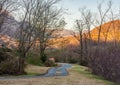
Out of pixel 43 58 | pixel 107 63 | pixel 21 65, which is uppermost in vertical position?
pixel 107 63

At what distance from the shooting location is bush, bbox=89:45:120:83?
2777 centimetres

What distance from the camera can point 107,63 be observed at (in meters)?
30.3

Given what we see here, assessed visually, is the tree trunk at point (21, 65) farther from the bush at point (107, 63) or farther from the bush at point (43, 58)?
the bush at point (43, 58)

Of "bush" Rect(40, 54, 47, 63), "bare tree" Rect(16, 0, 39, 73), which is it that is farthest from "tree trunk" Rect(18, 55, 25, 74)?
"bush" Rect(40, 54, 47, 63)

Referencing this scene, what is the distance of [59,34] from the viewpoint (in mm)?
69625

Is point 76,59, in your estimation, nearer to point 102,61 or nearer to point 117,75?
point 102,61

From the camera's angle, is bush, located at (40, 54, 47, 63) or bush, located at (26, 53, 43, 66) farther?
bush, located at (40, 54, 47, 63)

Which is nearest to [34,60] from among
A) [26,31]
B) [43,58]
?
[43,58]

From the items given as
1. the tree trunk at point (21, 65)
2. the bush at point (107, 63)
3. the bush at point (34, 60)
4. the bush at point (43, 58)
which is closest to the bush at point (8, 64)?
the tree trunk at point (21, 65)

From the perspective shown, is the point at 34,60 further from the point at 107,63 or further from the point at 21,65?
the point at 107,63

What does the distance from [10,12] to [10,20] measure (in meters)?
1.97

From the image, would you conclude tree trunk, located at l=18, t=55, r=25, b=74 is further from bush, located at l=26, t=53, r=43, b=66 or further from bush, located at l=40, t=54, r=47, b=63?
bush, located at l=40, t=54, r=47, b=63

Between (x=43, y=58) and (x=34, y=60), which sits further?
(x=43, y=58)

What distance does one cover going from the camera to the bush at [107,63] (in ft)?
91.1
